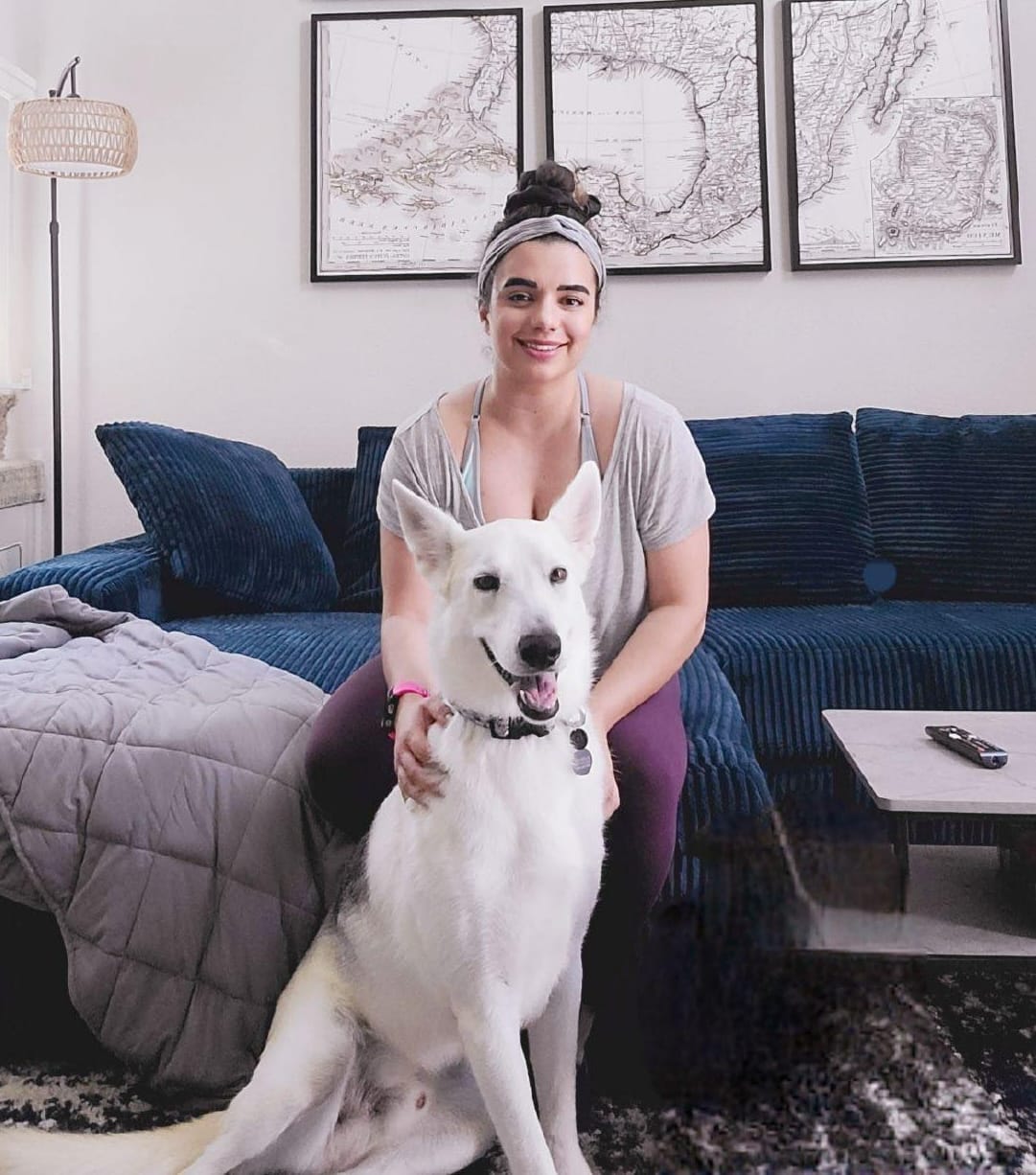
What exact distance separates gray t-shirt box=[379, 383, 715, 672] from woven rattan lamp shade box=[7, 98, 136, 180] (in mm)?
1964

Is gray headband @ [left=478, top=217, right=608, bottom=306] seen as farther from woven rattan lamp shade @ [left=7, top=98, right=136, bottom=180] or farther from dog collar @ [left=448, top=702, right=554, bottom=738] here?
woven rattan lamp shade @ [left=7, top=98, right=136, bottom=180]

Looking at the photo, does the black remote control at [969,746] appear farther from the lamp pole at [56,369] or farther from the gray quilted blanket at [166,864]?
the lamp pole at [56,369]

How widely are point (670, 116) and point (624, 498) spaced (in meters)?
2.11

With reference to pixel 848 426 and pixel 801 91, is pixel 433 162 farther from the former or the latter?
pixel 848 426

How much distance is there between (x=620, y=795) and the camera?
1264mm

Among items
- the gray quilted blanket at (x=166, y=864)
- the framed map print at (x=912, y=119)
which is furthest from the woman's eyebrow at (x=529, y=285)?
the framed map print at (x=912, y=119)

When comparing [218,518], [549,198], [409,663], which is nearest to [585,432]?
[549,198]

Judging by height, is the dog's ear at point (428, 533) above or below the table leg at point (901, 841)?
above

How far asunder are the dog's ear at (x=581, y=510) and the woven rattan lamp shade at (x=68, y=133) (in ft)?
7.82

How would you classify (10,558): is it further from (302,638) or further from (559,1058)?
(559,1058)

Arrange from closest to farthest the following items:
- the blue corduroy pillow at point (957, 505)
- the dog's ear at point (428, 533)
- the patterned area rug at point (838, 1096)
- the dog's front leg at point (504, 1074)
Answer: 1. the dog's front leg at point (504, 1074)
2. the dog's ear at point (428, 533)
3. the patterned area rug at point (838, 1096)
4. the blue corduroy pillow at point (957, 505)

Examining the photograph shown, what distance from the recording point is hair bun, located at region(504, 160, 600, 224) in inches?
56.5

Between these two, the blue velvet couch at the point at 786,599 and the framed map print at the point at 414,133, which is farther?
the framed map print at the point at 414,133

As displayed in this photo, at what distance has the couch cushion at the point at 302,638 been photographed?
6.18ft
